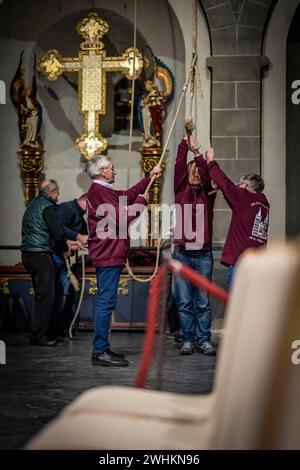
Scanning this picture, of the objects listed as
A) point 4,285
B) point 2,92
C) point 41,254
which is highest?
point 2,92

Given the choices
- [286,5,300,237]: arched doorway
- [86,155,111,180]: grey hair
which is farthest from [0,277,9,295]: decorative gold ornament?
[286,5,300,237]: arched doorway

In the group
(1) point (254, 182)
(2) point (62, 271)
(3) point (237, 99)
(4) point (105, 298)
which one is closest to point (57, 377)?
(4) point (105, 298)

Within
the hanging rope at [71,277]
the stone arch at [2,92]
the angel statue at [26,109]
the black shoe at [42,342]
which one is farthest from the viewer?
the stone arch at [2,92]

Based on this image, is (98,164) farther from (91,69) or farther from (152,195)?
(91,69)

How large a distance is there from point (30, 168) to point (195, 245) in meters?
3.37

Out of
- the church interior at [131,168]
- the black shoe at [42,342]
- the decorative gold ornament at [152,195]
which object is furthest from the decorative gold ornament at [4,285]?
the decorative gold ornament at [152,195]

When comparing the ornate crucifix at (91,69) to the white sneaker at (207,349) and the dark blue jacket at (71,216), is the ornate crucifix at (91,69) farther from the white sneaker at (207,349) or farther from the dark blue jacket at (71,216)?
the white sneaker at (207,349)

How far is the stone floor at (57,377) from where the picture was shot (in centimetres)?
424

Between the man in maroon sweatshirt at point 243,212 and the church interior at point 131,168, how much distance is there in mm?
12

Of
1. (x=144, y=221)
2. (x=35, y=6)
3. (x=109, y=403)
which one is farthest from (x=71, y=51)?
(x=109, y=403)

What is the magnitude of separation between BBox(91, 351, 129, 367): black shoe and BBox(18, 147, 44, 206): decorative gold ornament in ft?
12.5

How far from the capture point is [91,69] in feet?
31.0

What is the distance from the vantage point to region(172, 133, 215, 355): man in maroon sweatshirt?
6.86m

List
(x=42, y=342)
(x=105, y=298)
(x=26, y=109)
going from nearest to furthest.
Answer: (x=105, y=298) → (x=42, y=342) → (x=26, y=109)
